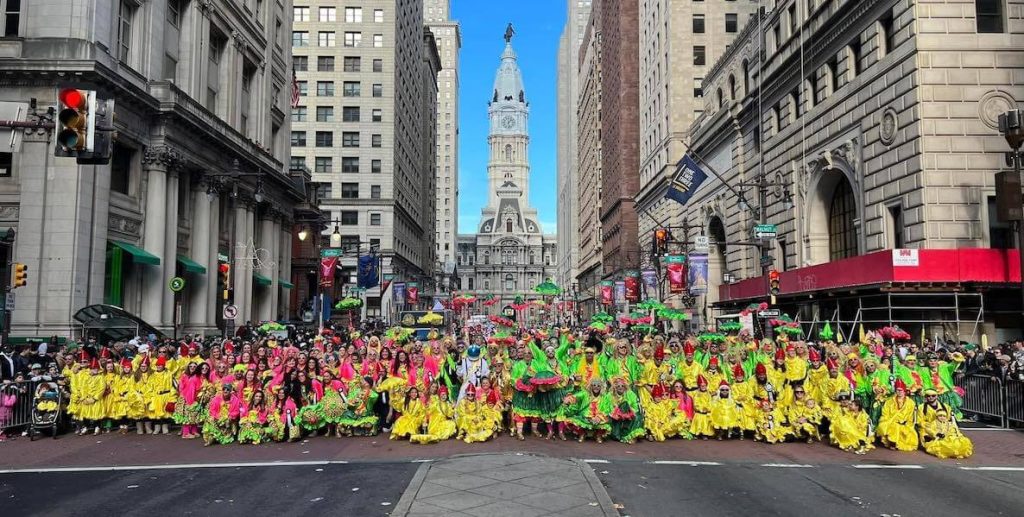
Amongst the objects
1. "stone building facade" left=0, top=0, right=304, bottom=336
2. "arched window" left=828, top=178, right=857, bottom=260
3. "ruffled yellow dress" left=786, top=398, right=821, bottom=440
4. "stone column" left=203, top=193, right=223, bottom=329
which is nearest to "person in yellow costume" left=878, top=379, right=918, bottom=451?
"ruffled yellow dress" left=786, top=398, right=821, bottom=440

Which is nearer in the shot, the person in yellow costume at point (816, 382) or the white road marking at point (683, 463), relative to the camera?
the white road marking at point (683, 463)

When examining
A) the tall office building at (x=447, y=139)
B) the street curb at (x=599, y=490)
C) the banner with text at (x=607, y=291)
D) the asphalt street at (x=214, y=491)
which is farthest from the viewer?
the tall office building at (x=447, y=139)

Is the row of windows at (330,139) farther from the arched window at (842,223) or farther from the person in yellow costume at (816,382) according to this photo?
the person in yellow costume at (816,382)

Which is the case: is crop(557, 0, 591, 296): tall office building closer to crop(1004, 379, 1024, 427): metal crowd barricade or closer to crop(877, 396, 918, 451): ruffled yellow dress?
crop(1004, 379, 1024, 427): metal crowd barricade

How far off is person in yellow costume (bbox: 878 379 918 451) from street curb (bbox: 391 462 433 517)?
7.97 metres

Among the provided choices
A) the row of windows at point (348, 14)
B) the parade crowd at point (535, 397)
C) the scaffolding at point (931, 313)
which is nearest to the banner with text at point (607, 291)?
the scaffolding at point (931, 313)

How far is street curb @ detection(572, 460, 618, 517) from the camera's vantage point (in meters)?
7.98

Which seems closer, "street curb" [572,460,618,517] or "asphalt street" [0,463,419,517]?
"street curb" [572,460,618,517]

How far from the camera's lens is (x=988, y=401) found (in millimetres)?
15297

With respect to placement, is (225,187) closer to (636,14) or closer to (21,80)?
(21,80)

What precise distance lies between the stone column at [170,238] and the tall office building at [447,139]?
13157 cm

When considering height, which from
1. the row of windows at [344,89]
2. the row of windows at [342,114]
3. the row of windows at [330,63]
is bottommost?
the row of windows at [342,114]

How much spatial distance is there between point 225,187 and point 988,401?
33.6 metres

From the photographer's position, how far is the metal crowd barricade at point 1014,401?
1431cm
